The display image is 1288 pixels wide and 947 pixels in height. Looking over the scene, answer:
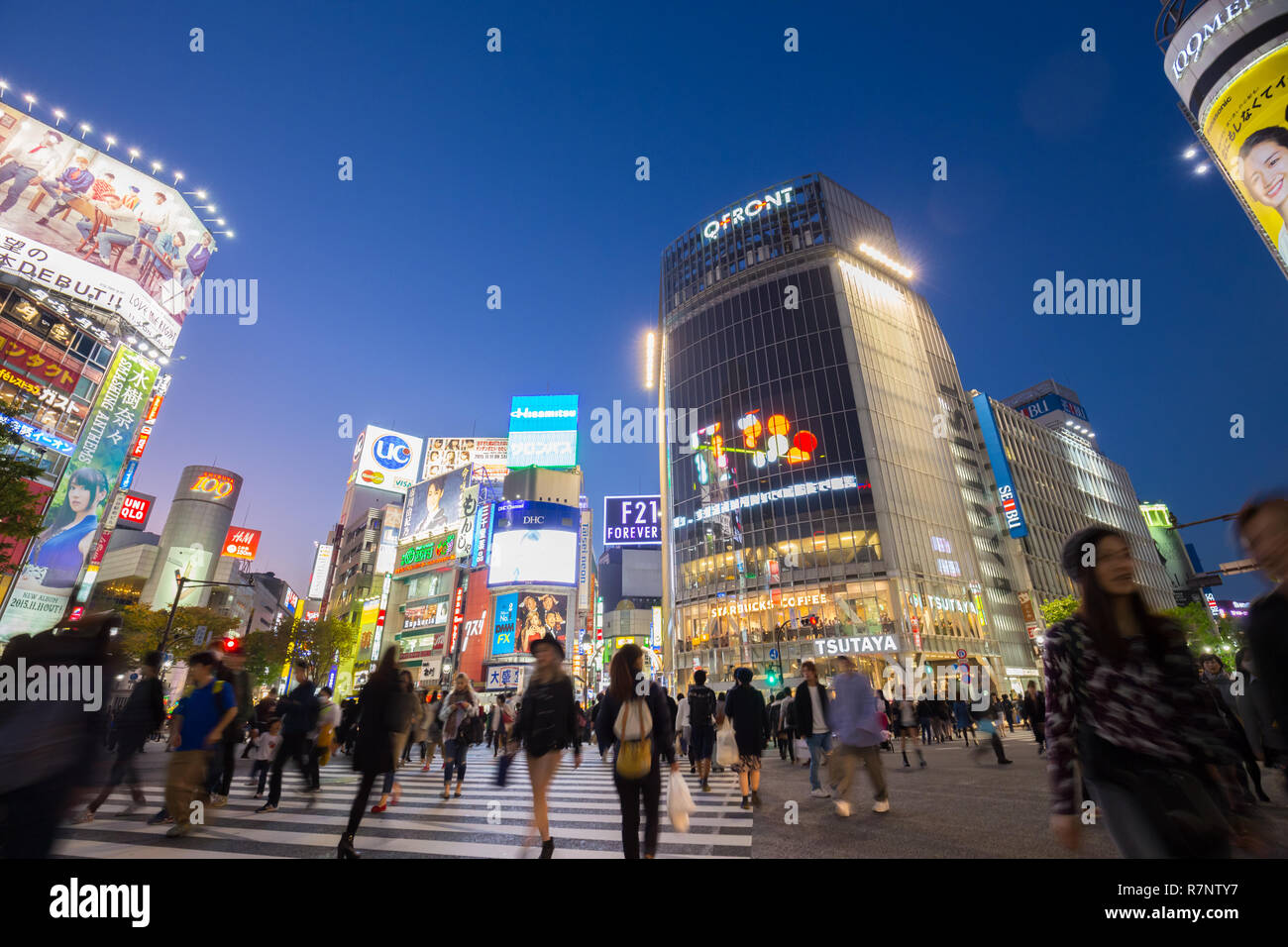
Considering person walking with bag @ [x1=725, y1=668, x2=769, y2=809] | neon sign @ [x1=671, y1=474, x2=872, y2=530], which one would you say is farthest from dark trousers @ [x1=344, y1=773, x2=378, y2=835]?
neon sign @ [x1=671, y1=474, x2=872, y2=530]

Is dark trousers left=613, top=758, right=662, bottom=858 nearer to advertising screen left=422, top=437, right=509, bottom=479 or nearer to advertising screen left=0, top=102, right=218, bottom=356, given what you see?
advertising screen left=0, top=102, right=218, bottom=356

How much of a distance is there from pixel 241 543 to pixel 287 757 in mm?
101253

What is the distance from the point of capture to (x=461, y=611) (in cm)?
6328

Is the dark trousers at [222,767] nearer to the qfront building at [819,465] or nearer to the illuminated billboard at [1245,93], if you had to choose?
the qfront building at [819,465]

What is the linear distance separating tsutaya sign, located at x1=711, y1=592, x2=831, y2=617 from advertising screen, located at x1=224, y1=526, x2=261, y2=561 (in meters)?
81.5

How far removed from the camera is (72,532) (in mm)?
34969

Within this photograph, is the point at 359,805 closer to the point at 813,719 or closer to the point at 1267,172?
the point at 813,719

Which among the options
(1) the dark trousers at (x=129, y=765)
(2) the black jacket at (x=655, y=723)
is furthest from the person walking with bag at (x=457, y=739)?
(2) the black jacket at (x=655, y=723)

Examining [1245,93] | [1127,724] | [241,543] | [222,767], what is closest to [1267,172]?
[1245,93]

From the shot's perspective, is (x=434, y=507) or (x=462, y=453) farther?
(x=462, y=453)

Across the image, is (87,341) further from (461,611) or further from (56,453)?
(461,611)

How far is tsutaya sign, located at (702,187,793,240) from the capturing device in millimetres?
64688
